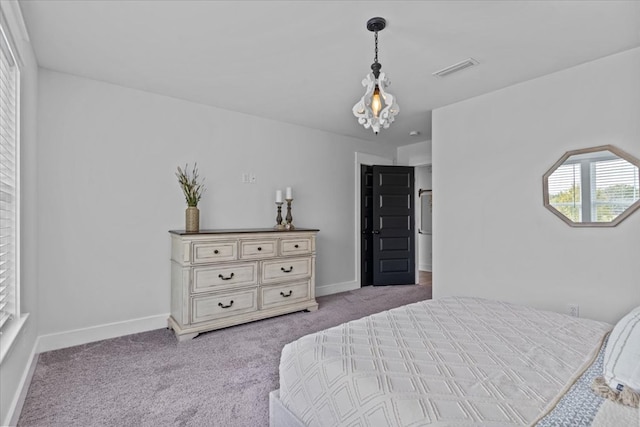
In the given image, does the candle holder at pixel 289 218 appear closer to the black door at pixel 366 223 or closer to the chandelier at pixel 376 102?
the black door at pixel 366 223

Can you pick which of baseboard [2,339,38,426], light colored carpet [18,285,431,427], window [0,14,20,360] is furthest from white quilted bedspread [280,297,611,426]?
window [0,14,20,360]

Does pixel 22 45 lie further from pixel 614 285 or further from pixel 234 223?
pixel 614 285

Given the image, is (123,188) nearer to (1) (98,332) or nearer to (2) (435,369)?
(1) (98,332)

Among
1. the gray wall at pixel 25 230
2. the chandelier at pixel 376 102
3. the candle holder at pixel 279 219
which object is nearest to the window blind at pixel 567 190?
the chandelier at pixel 376 102

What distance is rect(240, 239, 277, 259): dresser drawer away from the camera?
10.5ft

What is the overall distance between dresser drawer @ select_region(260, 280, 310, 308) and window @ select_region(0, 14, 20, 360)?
1.93 meters

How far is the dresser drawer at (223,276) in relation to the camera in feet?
9.57

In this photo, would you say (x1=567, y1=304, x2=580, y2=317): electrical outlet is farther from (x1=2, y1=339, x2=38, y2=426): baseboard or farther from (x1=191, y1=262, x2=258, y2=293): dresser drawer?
(x1=2, y1=339, x2=38, y2=426): baseboard

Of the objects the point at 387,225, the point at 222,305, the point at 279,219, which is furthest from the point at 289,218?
the point at 387,225

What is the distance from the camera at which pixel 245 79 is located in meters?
2.83

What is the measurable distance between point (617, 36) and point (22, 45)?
399 cm

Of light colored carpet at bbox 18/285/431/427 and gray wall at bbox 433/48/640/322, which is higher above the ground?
gray wall at bbox 433/48/640/322

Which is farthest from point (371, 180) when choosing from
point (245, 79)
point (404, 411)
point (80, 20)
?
point (404, 411)

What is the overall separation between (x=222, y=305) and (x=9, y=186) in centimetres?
182
